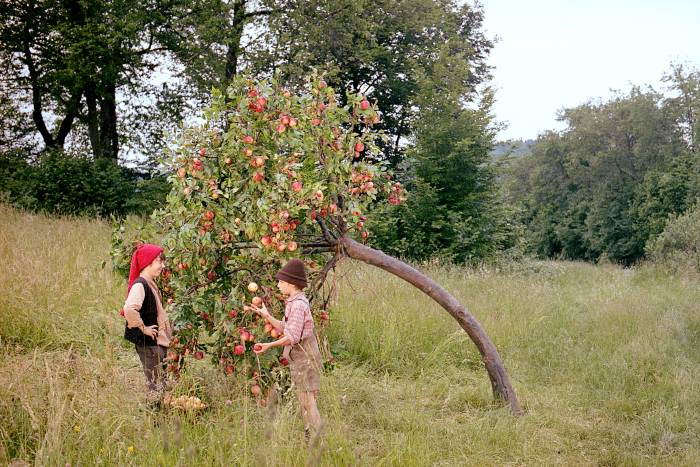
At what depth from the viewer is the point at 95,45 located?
14648 mm

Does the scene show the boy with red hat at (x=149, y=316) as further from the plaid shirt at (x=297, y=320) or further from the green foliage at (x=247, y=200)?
the plaid shirt at (x=297, y=320)

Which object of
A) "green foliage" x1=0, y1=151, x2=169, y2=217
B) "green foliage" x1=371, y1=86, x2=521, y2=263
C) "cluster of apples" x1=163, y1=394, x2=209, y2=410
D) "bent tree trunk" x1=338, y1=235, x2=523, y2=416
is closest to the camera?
"cluster of apples" x1=163, y1=394, x2=209, y2=410

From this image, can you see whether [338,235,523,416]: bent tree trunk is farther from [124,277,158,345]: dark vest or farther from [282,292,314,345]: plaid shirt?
[124,277,158,345]: dark vest

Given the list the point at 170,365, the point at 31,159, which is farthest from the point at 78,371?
the point at 31,159

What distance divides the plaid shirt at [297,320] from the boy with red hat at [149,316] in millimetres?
1026

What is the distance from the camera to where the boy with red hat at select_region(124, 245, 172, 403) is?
369 cm

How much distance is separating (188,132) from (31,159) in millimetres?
16955

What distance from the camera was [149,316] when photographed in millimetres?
3777

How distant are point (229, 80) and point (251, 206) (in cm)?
1504

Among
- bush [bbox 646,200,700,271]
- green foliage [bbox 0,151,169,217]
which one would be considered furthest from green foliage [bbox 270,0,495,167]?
bush [bbox 646,200,700,271]

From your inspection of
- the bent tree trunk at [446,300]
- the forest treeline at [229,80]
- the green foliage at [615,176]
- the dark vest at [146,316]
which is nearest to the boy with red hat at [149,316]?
the dark vest at [146,316]

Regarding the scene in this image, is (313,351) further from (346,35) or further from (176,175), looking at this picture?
(346,35)

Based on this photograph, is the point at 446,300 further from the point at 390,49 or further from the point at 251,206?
the point at 390,49

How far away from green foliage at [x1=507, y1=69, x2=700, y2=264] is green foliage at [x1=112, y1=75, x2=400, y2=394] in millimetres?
25588
